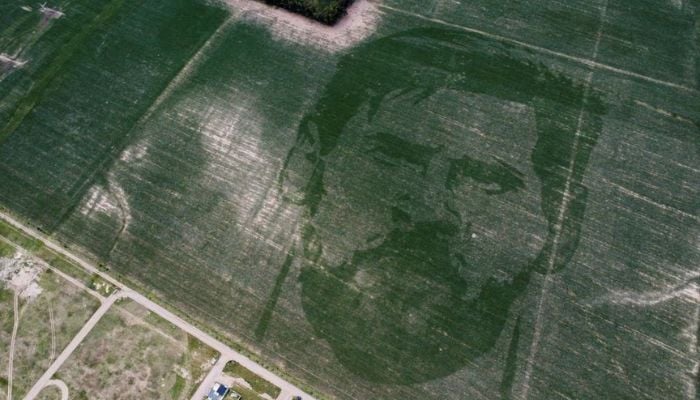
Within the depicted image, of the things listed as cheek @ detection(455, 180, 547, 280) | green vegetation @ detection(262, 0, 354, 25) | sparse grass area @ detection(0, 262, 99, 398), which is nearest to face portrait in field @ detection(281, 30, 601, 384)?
cheek @ detection(455, 180, 547, 280)

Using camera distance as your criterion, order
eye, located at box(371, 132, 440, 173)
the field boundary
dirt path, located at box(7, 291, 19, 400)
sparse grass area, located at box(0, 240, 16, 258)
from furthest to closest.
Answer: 1. the field boundary
2. eye, located at box(371, 132, 440, 173)
3. sparse grass area, located at box(0, 240, 16, 258)
4. dirt path, located at box(7, 291, 19, 400)

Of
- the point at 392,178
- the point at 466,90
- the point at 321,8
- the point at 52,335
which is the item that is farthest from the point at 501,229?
the point at 52,335

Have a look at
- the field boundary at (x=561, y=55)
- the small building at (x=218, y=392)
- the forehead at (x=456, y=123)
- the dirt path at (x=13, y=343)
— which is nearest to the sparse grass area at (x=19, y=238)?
the dirt path at (x=13, y=343)

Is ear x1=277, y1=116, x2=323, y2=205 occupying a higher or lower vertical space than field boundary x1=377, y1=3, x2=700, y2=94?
lower

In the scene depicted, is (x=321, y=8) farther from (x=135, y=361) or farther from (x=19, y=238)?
(x=135, y=361)

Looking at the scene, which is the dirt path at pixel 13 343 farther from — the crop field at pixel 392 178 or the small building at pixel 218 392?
Answer: the small building at pixel 218 392

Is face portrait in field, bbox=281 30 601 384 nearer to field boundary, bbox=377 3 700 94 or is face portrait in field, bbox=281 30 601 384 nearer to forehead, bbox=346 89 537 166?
forehead, bbox=346 89 537 166
